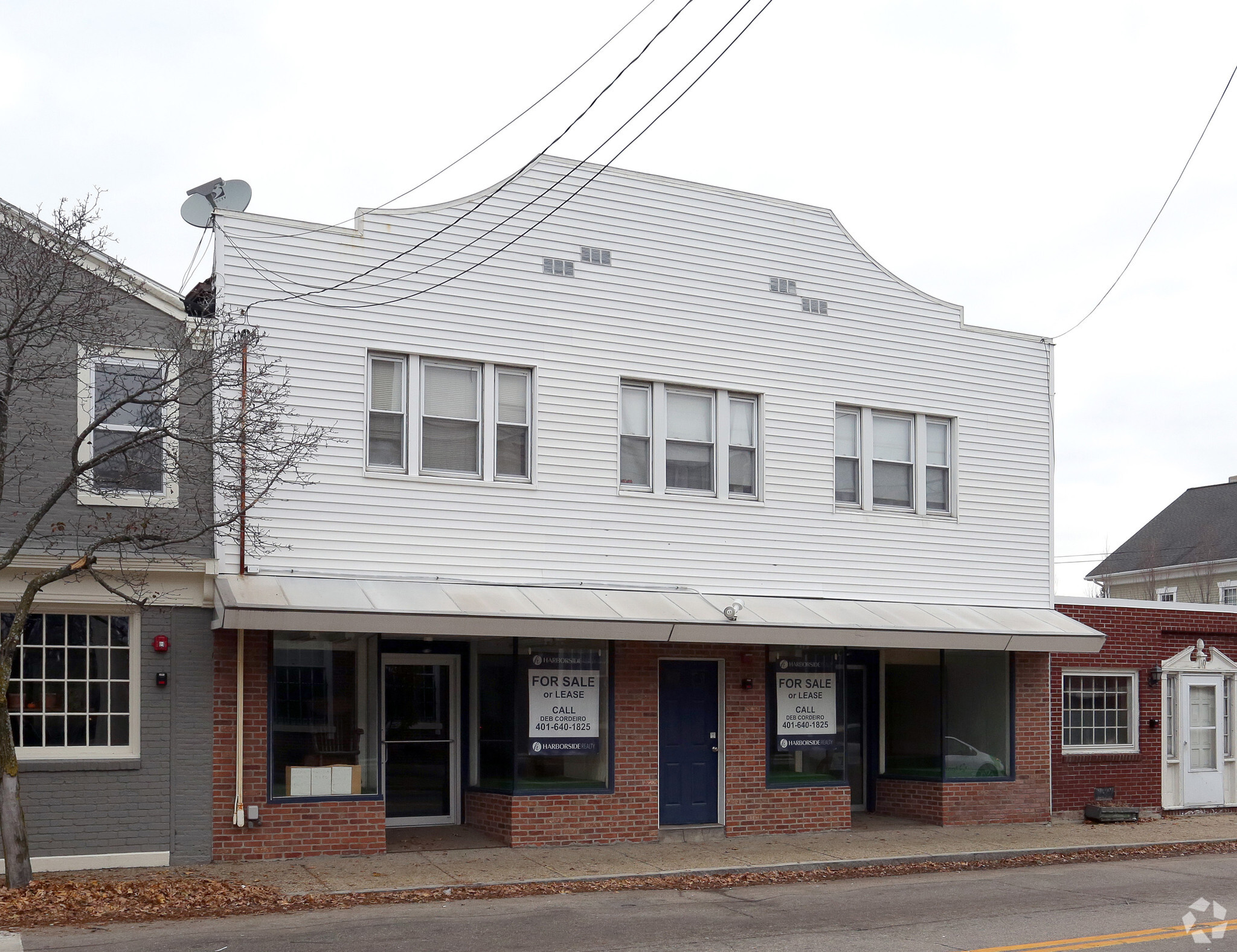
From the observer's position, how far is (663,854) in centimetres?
1459

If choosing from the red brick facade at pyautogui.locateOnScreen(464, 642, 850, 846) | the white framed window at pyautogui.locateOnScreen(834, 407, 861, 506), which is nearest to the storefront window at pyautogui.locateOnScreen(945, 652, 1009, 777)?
the red brick facade at pyautogui.locateOnScreen(464, 642, 850, 846)

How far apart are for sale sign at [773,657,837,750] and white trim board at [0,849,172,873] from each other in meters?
7.57

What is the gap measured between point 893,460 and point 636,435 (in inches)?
162

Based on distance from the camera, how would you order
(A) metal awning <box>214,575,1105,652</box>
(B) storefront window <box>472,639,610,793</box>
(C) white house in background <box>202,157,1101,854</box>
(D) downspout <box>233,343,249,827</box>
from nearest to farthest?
(A) metal awning <box>214,575,1105,652</box>
(D) downspout <box>233,343,249,827</box>
(C) white house in background <box>202,157,1101,854</box>
(B) storefront window <box>472,639,610,793</box>

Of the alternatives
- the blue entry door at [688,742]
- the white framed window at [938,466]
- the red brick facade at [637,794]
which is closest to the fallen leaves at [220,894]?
the red brick facade at [637,794]

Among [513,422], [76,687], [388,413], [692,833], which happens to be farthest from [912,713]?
[76,687]

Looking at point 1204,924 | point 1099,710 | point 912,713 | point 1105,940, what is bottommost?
point 1204,924

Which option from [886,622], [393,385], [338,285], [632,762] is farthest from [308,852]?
[886,622]

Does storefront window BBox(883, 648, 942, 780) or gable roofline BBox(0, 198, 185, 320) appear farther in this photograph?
storefront window BBox(883, 648, 942, 780)

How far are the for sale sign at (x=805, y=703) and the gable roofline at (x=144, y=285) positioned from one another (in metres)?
8.49

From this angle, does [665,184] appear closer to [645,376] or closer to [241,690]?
[645,376]

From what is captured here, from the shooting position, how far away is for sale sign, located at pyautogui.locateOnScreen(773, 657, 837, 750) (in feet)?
54.3

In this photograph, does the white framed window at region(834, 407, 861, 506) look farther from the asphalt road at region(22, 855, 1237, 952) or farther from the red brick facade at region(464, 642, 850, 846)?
the asphalt road at region(22, 855, 1237, 952)

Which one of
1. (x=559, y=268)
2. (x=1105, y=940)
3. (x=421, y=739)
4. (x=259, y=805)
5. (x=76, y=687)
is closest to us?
(x=1105, y=940)
